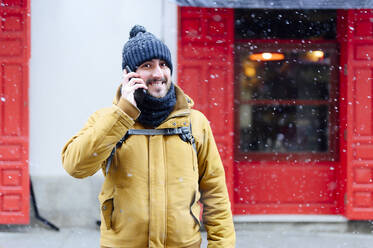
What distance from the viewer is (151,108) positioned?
2154 mm

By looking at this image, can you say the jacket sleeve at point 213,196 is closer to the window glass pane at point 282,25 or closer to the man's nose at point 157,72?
the man's nose at point 157,72

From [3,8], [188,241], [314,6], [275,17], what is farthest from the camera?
[275,17]

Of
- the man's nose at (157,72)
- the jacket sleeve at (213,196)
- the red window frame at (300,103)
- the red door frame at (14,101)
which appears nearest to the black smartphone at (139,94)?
the man's nose at (157,72)

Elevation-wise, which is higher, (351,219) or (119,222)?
(119,222)

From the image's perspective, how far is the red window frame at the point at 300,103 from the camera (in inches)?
251

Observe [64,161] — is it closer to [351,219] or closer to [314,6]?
[314,6]

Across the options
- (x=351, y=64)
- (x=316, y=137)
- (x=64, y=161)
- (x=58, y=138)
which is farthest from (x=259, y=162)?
(x=64, y=161)

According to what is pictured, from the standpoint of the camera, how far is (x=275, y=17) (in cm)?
637

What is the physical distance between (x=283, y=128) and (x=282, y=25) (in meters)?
Result: 1.49

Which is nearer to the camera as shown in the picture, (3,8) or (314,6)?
(314,6)

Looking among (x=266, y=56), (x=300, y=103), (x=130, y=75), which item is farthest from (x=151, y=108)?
(x=300, y=103)

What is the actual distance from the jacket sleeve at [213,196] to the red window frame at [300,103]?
4.10 metres

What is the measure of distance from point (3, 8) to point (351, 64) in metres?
4.77

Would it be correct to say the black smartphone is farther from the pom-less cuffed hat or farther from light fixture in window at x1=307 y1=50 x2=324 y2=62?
light fixture in window at x1=307 y1=50 x2=324 y2=62
